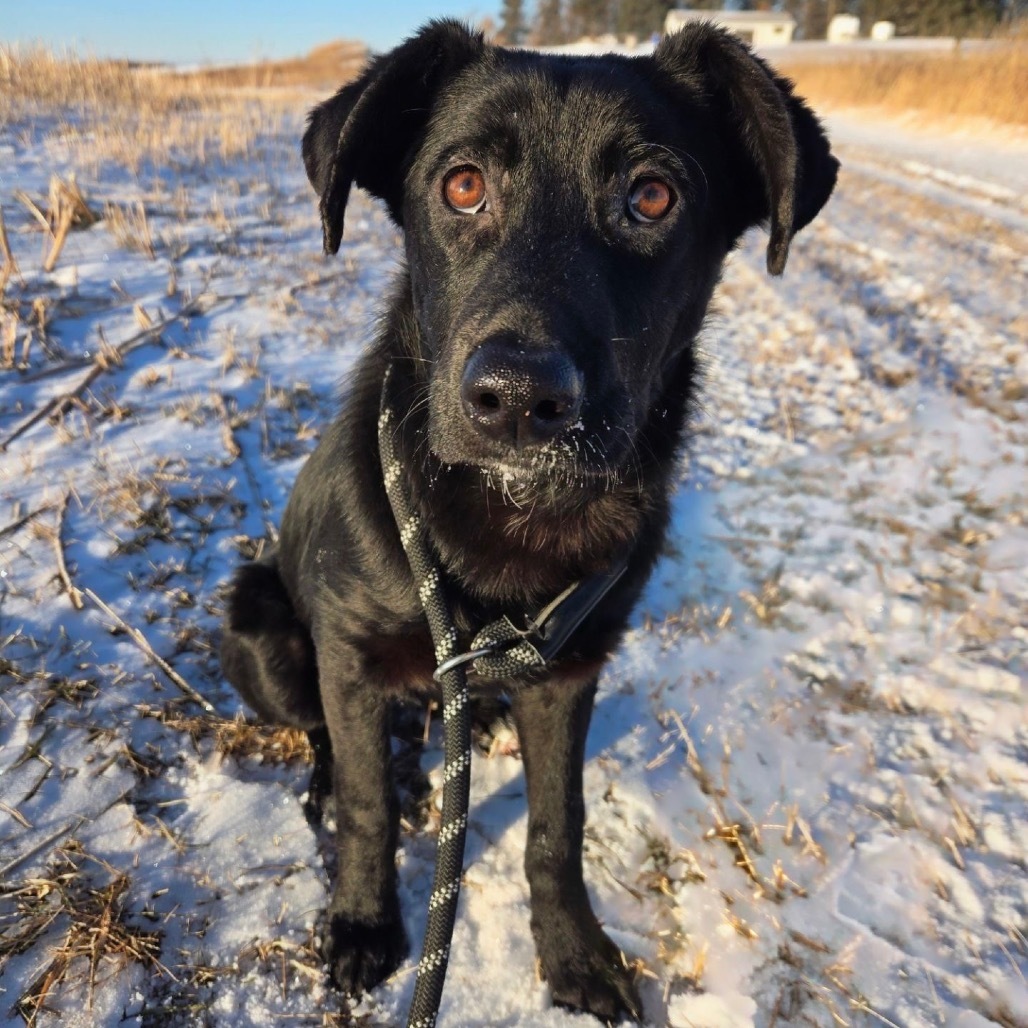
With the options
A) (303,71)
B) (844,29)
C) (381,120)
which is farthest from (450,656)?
(844,29)

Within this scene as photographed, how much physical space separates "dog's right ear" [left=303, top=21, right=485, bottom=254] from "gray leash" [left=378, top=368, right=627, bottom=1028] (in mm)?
471

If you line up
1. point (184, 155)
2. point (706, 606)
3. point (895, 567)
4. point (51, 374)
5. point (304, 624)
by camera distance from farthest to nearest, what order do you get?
point (184, 155) → point (51, 374) → point (895, 567) → point (706, 606) → point (304, 624)

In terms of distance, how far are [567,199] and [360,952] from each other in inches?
72.9

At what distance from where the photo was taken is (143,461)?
3348 millimetres

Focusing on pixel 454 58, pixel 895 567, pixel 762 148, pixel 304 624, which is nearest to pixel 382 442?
pixel 304 624

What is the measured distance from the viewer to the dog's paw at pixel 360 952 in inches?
69.4

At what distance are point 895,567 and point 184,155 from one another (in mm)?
8222

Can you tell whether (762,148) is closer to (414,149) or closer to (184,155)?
(414,149)

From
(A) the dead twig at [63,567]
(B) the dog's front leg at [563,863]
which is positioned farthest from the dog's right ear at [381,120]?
(A) the dead twig at [63,567]

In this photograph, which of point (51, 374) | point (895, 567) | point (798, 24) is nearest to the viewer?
point (895, 567)

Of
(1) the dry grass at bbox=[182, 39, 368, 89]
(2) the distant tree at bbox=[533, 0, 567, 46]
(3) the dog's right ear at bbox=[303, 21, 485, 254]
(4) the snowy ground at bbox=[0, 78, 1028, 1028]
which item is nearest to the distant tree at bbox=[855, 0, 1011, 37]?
(2) the distant tree at bbox=[533, 0, 567, 46]

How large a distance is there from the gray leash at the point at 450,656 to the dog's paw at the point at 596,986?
0.40 m

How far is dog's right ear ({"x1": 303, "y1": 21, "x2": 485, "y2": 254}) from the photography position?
1.68 metres

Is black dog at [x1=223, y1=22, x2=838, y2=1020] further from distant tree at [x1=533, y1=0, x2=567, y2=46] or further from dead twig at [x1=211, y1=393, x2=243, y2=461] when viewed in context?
distant tree at [x1=533, y1=0, x2=567, y2=46]
